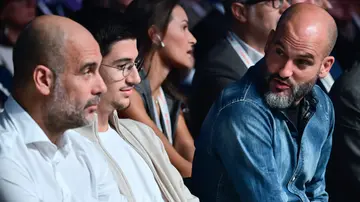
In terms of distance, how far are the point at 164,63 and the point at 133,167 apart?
1.15 meters

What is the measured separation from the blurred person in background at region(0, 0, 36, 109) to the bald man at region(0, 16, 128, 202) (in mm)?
1307

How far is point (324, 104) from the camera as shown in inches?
169

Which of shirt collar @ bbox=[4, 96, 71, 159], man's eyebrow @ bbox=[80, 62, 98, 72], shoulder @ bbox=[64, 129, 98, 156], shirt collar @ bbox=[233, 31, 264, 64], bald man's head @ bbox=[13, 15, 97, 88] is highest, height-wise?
bald man's head @ bbox=[13, 15, 97, 88]

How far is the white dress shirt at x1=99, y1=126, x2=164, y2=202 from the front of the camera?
381 cm

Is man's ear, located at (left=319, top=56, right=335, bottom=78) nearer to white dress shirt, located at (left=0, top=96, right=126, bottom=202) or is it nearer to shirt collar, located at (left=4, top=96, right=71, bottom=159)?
white dress shirt, located at (left=0, top=96, right=126, bottom=202)

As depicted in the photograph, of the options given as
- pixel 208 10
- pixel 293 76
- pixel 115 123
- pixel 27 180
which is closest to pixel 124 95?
pixel 115 123

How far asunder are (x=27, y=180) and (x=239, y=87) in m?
1.27

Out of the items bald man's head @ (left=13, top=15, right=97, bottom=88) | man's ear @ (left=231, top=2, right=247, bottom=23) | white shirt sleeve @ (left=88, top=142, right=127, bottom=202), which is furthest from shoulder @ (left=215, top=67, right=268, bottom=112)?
man's ear @ (left=231, top=2, right=247, bottom=23)

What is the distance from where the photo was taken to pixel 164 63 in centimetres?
491

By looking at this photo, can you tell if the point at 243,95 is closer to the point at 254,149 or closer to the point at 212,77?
the point at 254,149

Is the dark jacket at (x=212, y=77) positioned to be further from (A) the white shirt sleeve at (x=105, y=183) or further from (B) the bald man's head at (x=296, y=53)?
(A) the white shirt sleeve at (x=105, y=183)

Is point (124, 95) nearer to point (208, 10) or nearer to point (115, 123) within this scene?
point (115, 123)

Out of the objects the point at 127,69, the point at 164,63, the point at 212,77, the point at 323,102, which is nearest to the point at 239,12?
the point at 212,77

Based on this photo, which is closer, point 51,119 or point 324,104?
point 51,119
